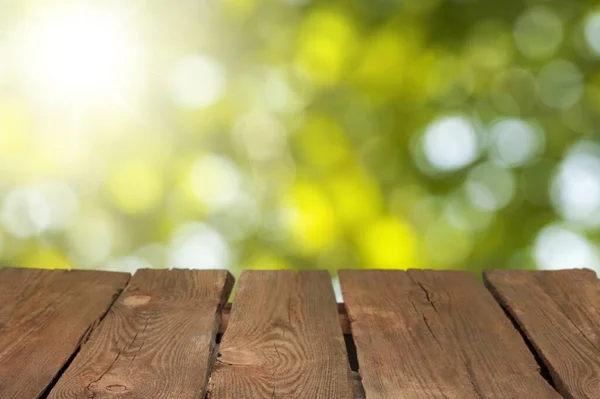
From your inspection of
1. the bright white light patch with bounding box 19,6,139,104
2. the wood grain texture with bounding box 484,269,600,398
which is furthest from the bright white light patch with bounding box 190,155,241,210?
the wood grain texture with bounding box 484,269,600,398

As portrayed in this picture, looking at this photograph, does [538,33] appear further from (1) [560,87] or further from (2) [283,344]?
(2) [283,344]

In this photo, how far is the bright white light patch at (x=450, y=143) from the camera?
3732 millimetres

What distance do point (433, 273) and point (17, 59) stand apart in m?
2.64

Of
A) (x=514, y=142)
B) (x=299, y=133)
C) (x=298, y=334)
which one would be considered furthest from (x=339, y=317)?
(x=514, y=142)

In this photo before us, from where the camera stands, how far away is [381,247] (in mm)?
3787

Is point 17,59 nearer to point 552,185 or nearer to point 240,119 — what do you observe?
point 240,119

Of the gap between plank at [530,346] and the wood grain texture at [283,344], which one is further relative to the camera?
the gap between plank at [530,346]

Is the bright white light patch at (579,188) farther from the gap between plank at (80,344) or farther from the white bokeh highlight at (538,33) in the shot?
the gap between plank at (80,344)

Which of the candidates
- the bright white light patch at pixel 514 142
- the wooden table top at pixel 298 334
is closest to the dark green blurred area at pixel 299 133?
the bright white light patch at pixel 514 142

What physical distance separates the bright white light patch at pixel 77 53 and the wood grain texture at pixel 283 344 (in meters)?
2.24

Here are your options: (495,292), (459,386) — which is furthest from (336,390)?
(495,292)

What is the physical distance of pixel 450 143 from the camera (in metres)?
3.77

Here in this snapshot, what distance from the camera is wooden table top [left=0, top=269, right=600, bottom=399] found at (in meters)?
1.16

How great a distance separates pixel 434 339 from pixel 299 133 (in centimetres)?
243
